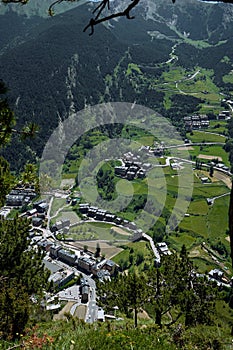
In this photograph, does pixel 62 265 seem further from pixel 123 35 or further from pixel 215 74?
pixel 123 35

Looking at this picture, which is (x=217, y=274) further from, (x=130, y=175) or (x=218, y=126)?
(x=218, y=126)

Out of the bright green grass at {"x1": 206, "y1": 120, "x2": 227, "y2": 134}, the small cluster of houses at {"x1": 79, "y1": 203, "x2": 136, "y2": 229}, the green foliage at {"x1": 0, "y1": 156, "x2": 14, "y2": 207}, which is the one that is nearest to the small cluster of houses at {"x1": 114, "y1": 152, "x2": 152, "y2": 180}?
the small cluster of houses at {"x1": 79, "y1": 203, "x2": 136, "y2": 229}

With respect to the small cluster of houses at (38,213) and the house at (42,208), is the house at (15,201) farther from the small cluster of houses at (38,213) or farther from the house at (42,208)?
the house at (42,208)

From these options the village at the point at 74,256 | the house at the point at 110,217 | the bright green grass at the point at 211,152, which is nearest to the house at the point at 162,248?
the village at the point at 74,256

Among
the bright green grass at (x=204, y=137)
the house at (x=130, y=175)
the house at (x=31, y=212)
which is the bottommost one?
the house at (x=31, y=212)

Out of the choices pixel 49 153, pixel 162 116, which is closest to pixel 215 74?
pixel 162 116

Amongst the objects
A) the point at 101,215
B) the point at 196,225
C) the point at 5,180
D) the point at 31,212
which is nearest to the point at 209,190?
the point at 196,225
